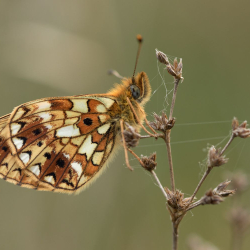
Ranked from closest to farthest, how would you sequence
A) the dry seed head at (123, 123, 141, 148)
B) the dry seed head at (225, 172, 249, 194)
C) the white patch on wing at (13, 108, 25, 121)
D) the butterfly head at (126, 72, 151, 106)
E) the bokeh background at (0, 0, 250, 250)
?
the dry seed head at (123, 123, 141, 148)
the dry seed head at (225, 172, 249, 194)
the white patch on wing at (13, 108, 25, 121)
the butterfly head at (126, 72, 151, 106)
the bokeh background at (0, 0, 250, 250)

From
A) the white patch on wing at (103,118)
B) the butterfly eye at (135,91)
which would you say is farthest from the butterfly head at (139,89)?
the white patch on wing at (103,118)

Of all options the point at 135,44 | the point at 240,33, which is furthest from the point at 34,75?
the point at 240,33

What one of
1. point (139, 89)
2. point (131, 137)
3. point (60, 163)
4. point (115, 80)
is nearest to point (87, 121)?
point (60, 163)

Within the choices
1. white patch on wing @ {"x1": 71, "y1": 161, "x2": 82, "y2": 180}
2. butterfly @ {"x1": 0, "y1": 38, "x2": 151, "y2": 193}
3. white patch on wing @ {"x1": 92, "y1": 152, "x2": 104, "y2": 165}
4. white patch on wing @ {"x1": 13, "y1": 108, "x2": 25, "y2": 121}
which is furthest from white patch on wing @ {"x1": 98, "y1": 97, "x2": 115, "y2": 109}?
white patch on wing @ {"x1": 13, "y1": 108, "x2": 25, "y2": 121}

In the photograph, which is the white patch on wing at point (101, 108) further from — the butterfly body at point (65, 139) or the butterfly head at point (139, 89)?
the butterfly head at point (139, 89)

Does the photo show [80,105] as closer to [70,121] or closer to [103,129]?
[70,121]

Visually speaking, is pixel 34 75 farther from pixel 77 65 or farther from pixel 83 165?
pixel 83 165

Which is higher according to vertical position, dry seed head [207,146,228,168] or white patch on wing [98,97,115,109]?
white patch on wing [98,97,115,109]

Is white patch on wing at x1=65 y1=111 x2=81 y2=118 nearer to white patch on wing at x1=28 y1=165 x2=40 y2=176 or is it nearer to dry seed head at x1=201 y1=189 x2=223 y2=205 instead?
white patch on wing at x1=28 y1=165 x2=40 y2=176
